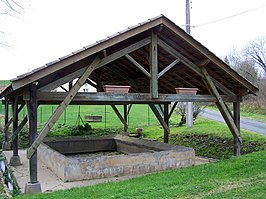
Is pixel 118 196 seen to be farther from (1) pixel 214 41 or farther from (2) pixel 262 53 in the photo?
(1) pixel 214 41

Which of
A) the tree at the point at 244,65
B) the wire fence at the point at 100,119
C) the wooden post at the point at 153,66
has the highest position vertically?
the tree at the point at 244,65

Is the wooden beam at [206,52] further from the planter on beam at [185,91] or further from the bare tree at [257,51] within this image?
the bare tree at [257,51]

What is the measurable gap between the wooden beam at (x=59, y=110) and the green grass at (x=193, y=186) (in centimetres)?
89

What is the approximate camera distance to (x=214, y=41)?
122 ft

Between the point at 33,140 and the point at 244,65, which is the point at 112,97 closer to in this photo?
the point at 33,140

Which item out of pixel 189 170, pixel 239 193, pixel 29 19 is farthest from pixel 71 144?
pixel 239 193

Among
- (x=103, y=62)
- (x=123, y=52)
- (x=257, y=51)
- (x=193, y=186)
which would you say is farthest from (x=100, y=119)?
(x=257, y=51)

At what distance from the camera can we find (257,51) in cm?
2925

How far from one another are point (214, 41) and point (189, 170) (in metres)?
33.3

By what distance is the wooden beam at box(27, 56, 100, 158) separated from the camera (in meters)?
5.44

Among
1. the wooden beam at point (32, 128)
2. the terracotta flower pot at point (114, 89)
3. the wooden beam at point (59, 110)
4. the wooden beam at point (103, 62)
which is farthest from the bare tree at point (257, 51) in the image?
the wooden beam at point (32, 128)

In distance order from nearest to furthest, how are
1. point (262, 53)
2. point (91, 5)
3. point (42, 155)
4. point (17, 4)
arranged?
point (17, 4) < point (42, 155) < point (91, 5) < point (262, 53)

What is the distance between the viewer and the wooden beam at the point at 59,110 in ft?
17.8

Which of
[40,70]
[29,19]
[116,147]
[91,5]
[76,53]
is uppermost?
[91,5]
